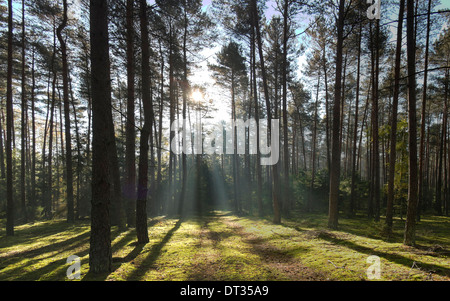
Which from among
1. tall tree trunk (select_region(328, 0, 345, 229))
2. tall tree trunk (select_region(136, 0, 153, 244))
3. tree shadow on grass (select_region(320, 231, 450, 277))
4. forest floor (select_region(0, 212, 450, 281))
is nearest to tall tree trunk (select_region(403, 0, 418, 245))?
forest floor (select_region(0, 212, 450, 281))

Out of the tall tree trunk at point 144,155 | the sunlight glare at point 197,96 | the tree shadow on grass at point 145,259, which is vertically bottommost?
the tree shadow on grass at point 145,259

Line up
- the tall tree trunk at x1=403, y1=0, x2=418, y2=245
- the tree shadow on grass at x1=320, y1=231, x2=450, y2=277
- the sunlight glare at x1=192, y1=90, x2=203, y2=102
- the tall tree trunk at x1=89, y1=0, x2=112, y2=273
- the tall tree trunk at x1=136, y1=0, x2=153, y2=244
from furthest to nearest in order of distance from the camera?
the sunlight glare at x1=192, y1=90, x2=203, y2=102, the tall tree trunk at x1=136, y1=0, x2=153, y2=244, the tall tree trunk at x1=403, y1=0, x2=418, y2=245, the tall tree trunk at x1=89, y1=0, x2=112, y2=273, the tree shadow on grass at x1=320, y1=231, x2=450, y2=277

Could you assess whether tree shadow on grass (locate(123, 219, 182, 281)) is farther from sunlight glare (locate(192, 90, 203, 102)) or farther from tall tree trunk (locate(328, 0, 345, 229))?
sunlight glare (locate(192, 90, 203, 102))

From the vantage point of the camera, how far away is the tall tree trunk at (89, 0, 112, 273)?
4.15 metres

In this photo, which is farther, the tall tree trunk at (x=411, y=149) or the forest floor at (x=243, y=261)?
the tall tree trunk at (x=411, y=149)

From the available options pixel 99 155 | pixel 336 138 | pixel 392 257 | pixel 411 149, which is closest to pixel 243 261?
pixel 392 257

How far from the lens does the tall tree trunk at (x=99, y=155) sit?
13.6ft

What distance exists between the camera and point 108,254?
166 inches

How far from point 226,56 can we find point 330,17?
27.2 ft

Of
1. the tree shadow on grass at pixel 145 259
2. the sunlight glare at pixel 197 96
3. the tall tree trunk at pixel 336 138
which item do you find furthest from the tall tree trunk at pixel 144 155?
the sunlight glare at pixel 197 96

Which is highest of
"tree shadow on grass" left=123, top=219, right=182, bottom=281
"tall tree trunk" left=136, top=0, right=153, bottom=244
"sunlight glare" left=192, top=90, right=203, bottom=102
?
"sunlight glare" left=192, top=90, right=203, bottom=102

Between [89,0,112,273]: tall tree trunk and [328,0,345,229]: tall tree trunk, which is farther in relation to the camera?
[328,0,345,229]: tall tree trunk

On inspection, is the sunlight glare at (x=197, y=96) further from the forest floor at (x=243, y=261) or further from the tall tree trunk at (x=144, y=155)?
the forest floor at (x=243, y=261)

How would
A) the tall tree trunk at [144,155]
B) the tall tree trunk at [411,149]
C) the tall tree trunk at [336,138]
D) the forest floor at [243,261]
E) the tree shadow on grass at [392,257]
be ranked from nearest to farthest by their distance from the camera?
the tree shadow on grass at [392,257]
the forest floor at [243,261]
the tall tree trunk at [411,149]
the tall tree trunk at [144,155]
the tall tree trunk at [336,138]
